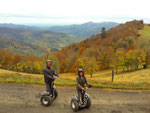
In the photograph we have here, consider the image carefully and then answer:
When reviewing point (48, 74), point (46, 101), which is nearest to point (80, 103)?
point (46, 101)

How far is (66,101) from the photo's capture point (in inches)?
368

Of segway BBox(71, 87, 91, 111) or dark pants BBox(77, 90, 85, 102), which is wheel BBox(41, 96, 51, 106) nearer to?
segway BBox(71, 87, 91, 111)

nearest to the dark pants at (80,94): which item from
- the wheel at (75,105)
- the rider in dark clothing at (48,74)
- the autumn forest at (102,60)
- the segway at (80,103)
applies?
the segway at (80,103)

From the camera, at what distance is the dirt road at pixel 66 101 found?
8273mm

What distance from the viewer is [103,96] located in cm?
1041

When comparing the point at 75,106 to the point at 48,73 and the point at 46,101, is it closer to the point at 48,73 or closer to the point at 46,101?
the point at 46,101

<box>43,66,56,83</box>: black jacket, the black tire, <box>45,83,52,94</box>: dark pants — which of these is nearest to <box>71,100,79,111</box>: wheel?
the black tire

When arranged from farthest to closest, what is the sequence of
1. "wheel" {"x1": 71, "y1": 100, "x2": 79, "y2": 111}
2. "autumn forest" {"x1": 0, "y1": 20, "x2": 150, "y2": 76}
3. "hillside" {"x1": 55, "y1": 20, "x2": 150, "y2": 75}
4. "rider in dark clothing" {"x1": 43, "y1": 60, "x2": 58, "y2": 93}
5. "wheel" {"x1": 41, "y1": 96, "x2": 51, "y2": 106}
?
"autumn forest" {"x1": 0, "y1": 20, "x2": 150, "y2": 76} → "hillside" {"x1": 55, "y1": 20, "x2": 150, "y2": 75} → "wheel" {"x1": 41, "y1": 96, "x2": 51, "y2": 106} → "rider in dark clothing" {"x1": 43, "y1": 60, "x2": 58, "y2": 93} → "wheel" {"x1": 71, "y1": 100, "x2": 79, "y2": 111}

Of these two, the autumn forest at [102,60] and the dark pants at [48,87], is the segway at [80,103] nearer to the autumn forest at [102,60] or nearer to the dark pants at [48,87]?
the dark pants at [48,87]

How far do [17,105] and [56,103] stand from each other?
2.55 meters

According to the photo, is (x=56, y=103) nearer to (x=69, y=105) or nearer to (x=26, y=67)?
(x=69, y=105)

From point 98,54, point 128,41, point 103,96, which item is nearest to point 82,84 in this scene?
point 103,96

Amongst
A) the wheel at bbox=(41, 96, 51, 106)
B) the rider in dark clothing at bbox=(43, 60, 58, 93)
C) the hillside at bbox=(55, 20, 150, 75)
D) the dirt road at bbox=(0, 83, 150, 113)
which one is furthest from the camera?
the hillside at bbox=(55, 20, 150, 75)

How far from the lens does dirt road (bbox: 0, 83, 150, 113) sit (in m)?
8.27
